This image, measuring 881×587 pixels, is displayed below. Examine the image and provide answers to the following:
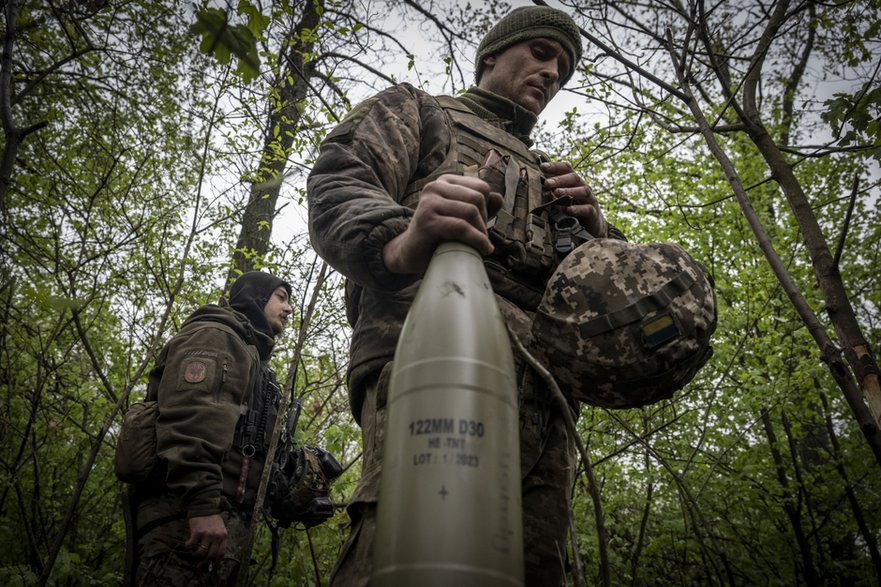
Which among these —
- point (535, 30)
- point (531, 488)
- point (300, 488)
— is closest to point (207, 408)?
point (300, 488)

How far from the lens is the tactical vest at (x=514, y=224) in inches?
66.1

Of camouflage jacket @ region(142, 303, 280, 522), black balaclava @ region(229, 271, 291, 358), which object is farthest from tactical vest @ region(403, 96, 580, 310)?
black balaclava @ region(229, 271, 291, 358)

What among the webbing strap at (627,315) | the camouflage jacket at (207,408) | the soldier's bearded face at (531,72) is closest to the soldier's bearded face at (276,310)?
the camouflage jacket at (207,408)

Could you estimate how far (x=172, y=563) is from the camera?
2699 millimetres

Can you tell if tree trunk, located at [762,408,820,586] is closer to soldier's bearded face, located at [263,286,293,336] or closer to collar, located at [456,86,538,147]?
collar, located at [456,86,538,147]

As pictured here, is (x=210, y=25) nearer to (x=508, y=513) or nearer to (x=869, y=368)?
(x=508, y=513)

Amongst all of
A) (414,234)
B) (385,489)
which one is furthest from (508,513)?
(414,234)

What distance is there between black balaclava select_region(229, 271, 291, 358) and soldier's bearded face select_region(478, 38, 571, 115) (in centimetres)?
262

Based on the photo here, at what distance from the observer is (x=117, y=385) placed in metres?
7.02

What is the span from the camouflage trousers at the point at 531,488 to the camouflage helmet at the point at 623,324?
16 cm

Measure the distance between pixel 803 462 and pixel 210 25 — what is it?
9.57m

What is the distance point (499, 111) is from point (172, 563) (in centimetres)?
288

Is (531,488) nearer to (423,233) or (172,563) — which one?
(423,233)

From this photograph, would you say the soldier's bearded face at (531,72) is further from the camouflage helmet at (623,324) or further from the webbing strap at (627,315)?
the webbing strap at (627,315)
